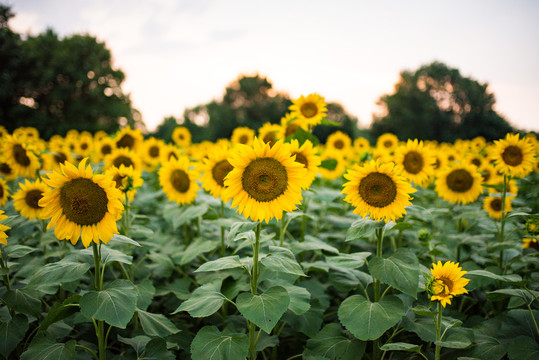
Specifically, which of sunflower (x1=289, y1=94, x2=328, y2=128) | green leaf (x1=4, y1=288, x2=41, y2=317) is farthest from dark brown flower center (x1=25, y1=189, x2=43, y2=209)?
sunflower (x1=289, y1=94, x2=328, y2=128)

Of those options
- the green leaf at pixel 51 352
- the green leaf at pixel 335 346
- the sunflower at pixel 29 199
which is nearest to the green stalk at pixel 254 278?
the green leaf at pixel 335 346

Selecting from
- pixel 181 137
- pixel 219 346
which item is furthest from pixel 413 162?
pixel 181 137

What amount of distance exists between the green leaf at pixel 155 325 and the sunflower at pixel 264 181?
43.9 inches

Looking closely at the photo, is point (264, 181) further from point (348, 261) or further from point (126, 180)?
point (126, 180)

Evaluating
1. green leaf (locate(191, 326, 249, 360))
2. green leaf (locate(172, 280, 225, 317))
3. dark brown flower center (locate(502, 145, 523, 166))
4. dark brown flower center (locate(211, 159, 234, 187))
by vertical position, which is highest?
dark brown flower center (locate(502, 145, 523, 166))

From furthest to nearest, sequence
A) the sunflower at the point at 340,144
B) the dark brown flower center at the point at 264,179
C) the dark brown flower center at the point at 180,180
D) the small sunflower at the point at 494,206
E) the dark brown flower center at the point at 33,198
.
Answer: the sunflower at the point at 340,144 → the small sunflower at the point at 494,206 → the dark brown flower center at the point at 180,180 → the dark brown flower center at the point at 33,198 → the dark brown flower center at the point at 264,179

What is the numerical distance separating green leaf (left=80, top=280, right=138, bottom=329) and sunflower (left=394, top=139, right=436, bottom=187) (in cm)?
291

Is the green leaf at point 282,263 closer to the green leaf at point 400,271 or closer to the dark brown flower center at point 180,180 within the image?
the green leaf at point 400,271

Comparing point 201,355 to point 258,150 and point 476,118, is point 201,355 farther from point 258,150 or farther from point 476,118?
point 476,118

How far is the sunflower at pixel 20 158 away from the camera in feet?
14.4

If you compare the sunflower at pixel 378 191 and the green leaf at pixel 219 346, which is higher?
the sunflower at pixel 378 191

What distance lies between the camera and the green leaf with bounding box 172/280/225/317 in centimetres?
232

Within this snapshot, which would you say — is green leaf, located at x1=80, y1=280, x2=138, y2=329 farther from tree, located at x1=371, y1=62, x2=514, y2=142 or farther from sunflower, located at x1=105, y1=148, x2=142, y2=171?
tree, located at x1=371, y1=62, x2=514, y2=142

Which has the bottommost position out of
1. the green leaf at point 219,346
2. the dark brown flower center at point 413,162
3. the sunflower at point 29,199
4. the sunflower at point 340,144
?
the green leaf at point 219,346
